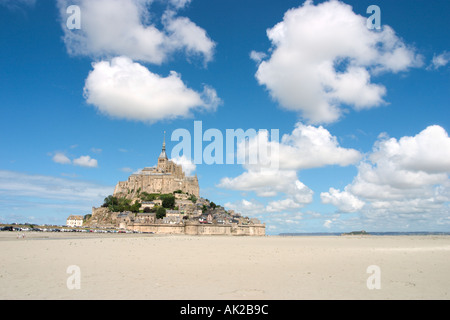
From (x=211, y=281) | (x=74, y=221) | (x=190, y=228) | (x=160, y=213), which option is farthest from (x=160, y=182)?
(x=211, y=281)

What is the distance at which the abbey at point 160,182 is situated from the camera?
125375 millimetres

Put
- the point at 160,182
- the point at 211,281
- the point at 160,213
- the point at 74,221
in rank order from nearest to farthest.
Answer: the point at 211,281 → the point at 160,213 → the point at 74,221 → the point at 160,182

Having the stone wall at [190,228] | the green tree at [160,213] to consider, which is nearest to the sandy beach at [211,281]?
the stone wall at [190,228]

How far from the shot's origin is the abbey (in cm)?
12538

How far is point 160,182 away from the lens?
126 m

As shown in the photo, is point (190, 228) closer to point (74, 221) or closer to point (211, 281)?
point (74, 221)

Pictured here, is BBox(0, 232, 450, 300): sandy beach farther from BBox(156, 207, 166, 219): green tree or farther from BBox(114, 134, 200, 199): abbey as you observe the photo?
BBox(114, 134, 200, 199): abbey

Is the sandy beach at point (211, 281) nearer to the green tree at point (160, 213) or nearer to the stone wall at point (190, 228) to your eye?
the stone wall at point (190, 228)

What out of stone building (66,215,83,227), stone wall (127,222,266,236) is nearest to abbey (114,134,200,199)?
stone building (66,215,83,227)

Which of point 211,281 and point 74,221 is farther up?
point 211,281
